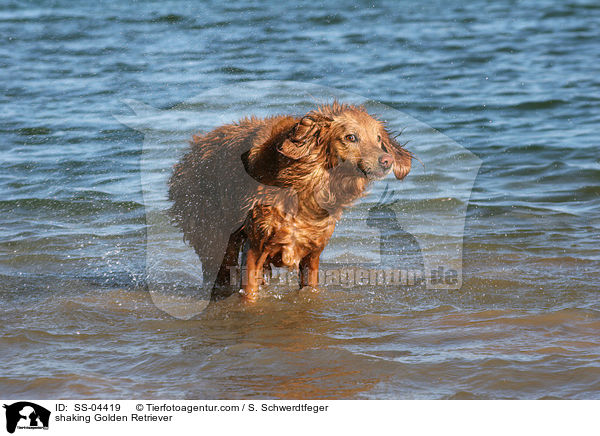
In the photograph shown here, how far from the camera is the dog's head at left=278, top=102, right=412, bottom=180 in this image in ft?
18.5

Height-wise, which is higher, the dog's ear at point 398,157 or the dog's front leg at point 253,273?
the dog's ear at point 398,157

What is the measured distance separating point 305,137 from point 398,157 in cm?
80

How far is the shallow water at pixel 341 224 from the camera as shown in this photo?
5.18 meters

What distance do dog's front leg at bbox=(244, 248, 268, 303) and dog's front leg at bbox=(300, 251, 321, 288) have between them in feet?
1.43

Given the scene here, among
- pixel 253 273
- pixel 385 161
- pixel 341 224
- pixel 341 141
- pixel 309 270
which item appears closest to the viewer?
pixel 385 161

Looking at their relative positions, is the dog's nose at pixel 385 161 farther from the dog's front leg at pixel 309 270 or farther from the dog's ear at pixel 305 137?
the dog's front leg at pixel 309 270

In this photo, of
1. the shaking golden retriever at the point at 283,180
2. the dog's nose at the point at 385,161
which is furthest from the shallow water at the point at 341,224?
the dog's nose at the point at 385,161

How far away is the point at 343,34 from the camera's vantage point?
61.0 ft

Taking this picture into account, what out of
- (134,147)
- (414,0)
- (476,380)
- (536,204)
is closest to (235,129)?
(476,380)

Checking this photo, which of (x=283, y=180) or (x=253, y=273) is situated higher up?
(x=283, y=180)
